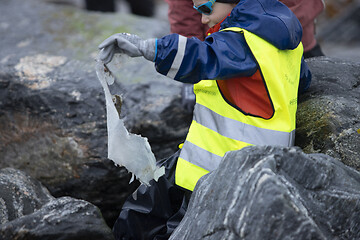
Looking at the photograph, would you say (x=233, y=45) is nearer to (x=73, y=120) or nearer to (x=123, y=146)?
(x=123, y=146)

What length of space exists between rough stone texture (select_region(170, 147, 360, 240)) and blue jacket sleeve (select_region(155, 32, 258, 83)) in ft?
1.21

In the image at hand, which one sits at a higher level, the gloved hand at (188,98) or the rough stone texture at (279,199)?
the rough stone texture at (279,199)

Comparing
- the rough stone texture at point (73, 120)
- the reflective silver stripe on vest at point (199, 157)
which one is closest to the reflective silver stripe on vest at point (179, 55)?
the reflective silver stripe on vest at point (199, 157)

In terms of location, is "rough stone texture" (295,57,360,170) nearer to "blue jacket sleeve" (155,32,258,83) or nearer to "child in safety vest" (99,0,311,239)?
"child in safety vest" (99,0,311,239)

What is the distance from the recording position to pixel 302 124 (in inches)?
100

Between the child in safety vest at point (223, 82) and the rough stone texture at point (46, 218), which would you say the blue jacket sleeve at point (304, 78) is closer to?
the child in safety vest at point (223, 82)

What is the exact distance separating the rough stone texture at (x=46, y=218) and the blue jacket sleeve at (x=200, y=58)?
0.80 metres

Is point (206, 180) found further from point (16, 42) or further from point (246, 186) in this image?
point (16, 42)

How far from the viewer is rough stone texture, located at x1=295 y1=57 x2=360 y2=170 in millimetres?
2334

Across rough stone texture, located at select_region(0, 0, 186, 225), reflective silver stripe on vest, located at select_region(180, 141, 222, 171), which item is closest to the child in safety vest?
reflective silver stripe on vest, located at select_region(180, 141, 222, 171)

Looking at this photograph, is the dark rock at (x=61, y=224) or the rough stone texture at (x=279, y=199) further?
the dark rock at (x=61, y=224)

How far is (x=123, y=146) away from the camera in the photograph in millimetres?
2322

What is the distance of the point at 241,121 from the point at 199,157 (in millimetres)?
280

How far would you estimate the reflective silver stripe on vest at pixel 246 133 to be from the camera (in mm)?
2252
